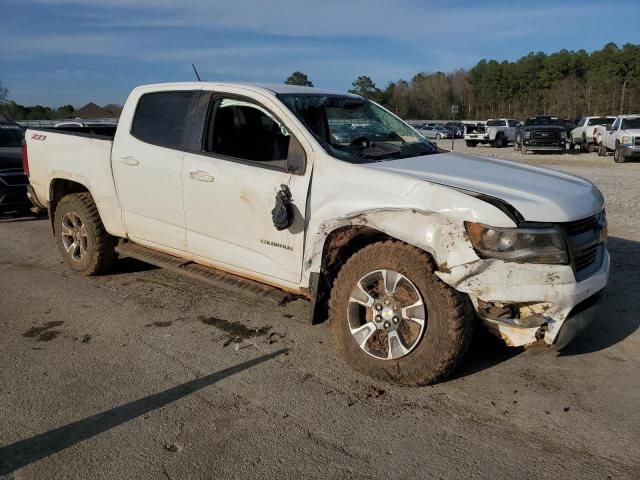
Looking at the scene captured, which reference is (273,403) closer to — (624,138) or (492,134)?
(624,138)

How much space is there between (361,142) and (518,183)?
53.5 inches

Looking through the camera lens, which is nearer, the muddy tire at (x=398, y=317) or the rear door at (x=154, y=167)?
Answer: the muddy tire at (x=398, y=317)

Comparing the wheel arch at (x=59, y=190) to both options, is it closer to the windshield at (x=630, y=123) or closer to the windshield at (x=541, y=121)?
the windshield at (x=630, y=123)

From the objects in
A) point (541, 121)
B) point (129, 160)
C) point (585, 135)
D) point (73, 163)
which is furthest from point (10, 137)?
point (541, 121)

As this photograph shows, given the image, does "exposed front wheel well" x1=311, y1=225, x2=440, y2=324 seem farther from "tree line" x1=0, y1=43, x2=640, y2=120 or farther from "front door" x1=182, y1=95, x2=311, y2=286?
"tree line" x1=0, y1=43, x2=640, y2=120

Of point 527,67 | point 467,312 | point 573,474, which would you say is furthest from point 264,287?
point 527,67

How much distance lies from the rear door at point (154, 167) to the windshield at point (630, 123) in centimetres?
2160

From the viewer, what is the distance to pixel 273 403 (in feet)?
11.4

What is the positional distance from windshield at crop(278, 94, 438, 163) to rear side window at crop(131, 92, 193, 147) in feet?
3.37

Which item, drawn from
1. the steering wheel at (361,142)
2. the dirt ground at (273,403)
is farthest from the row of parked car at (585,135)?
the steering wheel at (361,142)

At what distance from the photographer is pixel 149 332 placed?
4.61 m

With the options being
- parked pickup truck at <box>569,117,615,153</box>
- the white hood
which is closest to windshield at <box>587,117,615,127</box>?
parked pickup truck at <box>569,117,615,153</box>

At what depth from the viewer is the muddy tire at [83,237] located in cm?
576

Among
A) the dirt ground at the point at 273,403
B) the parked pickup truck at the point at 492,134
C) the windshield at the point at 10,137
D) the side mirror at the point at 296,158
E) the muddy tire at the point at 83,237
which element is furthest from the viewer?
the parked pickup truck at the point at 492,134
